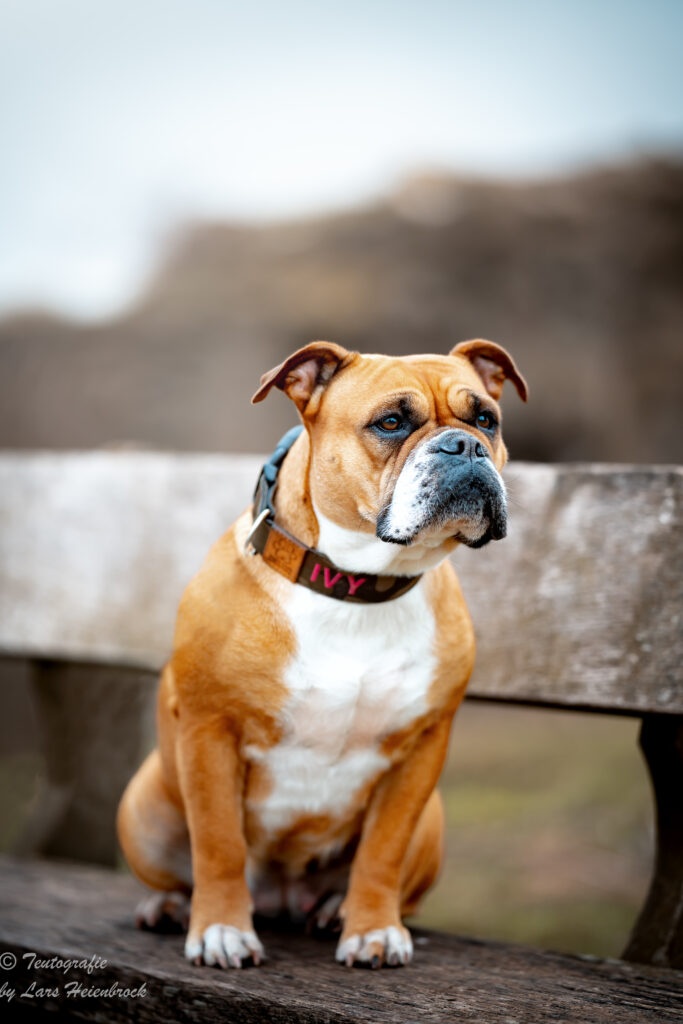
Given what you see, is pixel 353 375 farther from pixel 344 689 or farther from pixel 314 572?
pixel 344 689

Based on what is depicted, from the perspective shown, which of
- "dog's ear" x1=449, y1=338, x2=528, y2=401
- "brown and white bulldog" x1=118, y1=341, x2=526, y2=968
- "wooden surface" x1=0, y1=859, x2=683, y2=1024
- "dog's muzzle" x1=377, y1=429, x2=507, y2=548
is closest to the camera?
"wooden surface" x1=0, y1=859, x2=683, y2=1024

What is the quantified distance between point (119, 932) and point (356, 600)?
35.5 inches

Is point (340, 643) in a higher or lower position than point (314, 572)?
lower

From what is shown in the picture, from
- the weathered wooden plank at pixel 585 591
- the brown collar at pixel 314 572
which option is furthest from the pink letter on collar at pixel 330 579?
the weathered wooden plank at pixel 585 591

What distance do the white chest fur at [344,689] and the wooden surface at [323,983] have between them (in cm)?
34

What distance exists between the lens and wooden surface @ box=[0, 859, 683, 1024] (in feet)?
4.82

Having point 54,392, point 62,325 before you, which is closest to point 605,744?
point 54,392

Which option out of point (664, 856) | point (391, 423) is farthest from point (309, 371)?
point (664, 856)

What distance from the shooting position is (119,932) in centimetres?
192

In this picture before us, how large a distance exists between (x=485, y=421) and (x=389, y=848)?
0.88 metres

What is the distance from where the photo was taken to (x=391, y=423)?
1.70 meters

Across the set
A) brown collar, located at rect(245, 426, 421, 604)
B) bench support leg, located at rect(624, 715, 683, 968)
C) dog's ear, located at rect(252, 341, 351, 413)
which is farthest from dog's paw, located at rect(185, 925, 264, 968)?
dog's ear, located at rect(252, 341, 351, 413)

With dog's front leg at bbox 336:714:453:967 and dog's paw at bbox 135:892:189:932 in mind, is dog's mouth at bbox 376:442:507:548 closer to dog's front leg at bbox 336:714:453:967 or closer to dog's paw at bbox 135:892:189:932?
dog's front leg at bbox 336:714:453:967

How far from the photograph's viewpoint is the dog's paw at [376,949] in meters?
1.71
